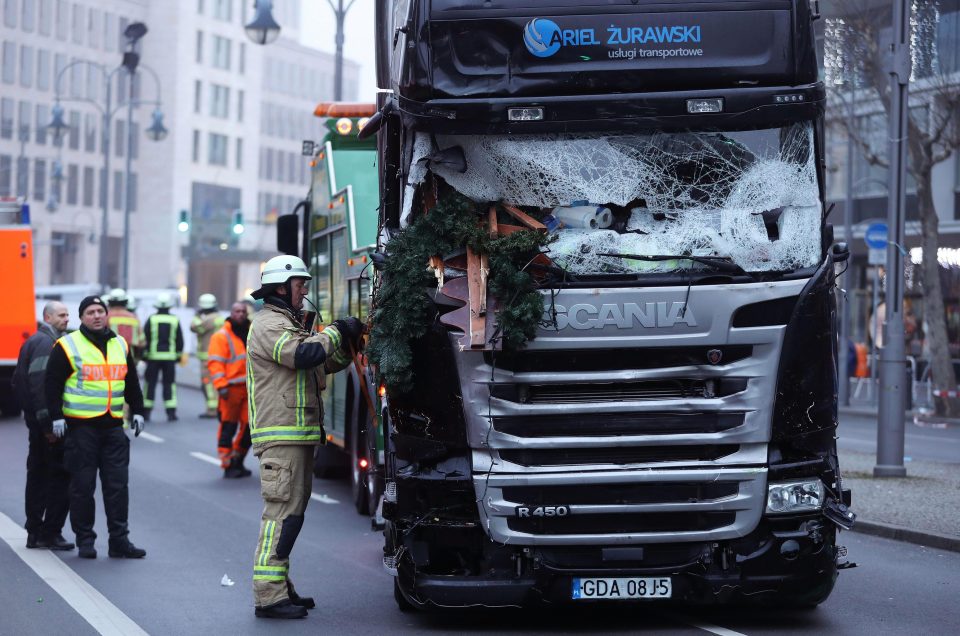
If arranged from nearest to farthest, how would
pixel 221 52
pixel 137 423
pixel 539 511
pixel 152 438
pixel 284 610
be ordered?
1. pixel 539 511
2. pixel 284 610
3. pixel 137 423
4. pixel 152 438
5. pixel 221 52

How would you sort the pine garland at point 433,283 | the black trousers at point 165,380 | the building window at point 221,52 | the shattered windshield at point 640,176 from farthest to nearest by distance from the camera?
the building window at point 221,52 < the black trousers at point 165,380 < the shattered windshield at point 640,176 < the pine garland at point 433,283

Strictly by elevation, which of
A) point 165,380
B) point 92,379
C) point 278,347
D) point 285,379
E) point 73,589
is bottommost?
point 73,589

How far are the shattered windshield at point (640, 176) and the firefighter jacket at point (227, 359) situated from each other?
9292 millimetres

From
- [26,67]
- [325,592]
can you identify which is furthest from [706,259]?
[26,67]

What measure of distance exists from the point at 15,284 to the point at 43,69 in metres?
71.1

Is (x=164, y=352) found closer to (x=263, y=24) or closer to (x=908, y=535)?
(x=263, y=24)

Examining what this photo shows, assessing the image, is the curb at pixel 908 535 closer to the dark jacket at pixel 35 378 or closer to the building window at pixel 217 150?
the dark jacket at pixel 35 378

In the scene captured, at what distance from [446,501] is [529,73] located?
7.10ft

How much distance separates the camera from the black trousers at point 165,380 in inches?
957

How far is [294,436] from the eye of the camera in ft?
28.2

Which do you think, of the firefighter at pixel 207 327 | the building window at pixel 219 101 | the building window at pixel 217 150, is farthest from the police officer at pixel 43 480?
the building window at pixel 219 101

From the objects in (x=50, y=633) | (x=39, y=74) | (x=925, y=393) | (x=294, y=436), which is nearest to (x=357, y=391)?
(x=294, y=436)

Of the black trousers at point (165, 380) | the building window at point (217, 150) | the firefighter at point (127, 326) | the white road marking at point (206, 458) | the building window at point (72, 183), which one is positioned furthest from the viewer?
the building window at point (217, 150)

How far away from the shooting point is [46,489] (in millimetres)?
11398
